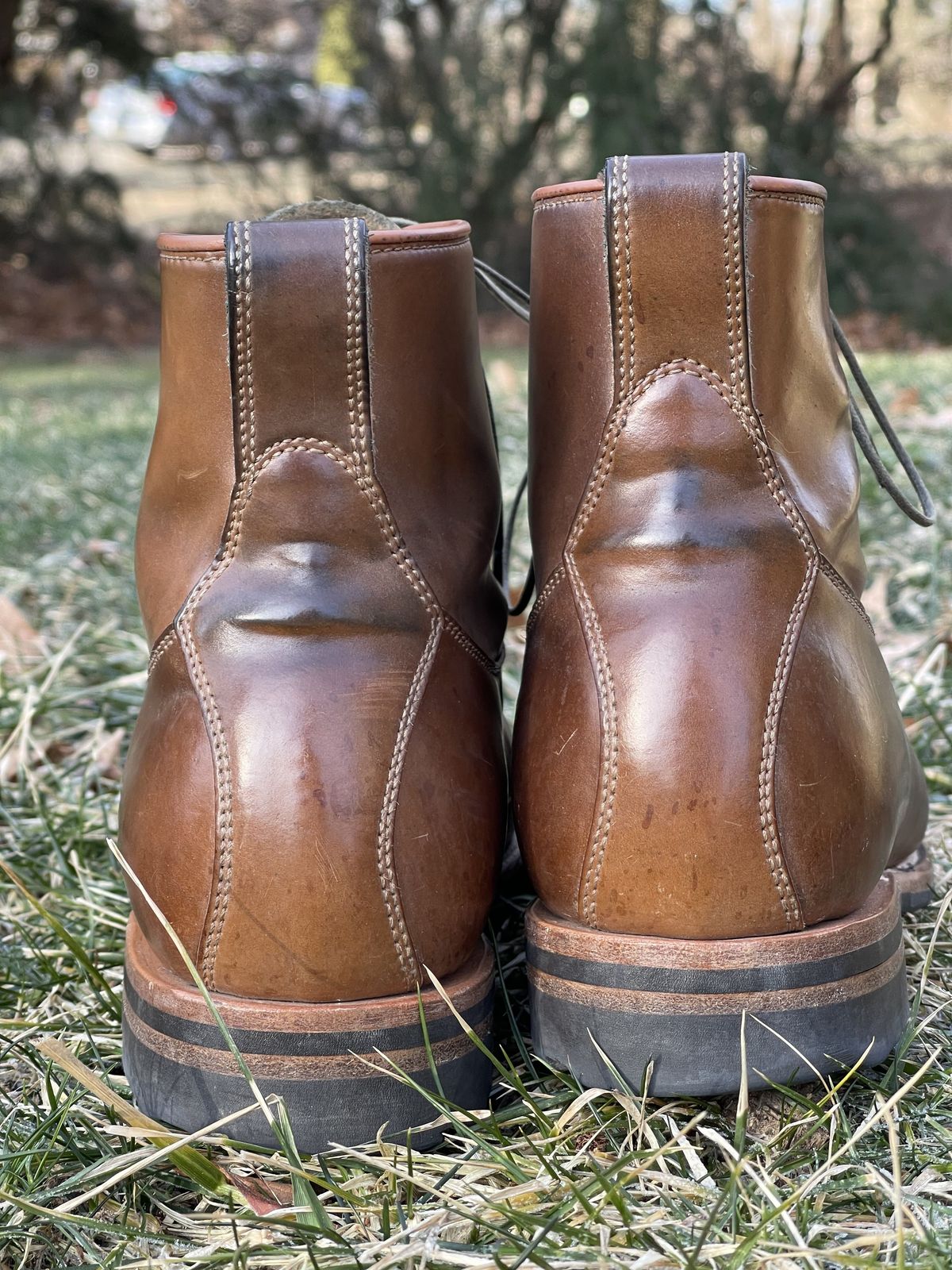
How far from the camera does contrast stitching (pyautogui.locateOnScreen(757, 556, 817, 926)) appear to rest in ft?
3.42

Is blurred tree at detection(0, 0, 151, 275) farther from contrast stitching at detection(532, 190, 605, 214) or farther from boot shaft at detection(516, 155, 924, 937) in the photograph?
boot shaft at detection(516, 155, 924, 937)

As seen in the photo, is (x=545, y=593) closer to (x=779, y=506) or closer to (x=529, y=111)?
(x=779, y=506)

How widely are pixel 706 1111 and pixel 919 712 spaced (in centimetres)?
106

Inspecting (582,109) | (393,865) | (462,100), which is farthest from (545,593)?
(462,100)

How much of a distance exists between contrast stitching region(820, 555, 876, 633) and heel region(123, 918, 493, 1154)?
499 millimetres

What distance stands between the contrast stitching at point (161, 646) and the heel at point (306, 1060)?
0.94 feet

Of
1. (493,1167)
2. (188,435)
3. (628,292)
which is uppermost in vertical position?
(628,292)

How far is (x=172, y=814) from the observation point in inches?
42.3

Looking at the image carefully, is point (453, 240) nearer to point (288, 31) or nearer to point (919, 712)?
point (919, 712)

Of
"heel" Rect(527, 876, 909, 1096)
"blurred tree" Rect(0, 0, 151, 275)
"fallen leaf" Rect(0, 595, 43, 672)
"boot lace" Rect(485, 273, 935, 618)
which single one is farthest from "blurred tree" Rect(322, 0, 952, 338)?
"heel" Rect(527, 876, 909, 1096)

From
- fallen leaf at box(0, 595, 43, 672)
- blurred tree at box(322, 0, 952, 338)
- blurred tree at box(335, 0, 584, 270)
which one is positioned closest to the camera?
fallen leaf at box(0, 595, 43, 672)

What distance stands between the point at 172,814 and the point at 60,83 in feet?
41.1

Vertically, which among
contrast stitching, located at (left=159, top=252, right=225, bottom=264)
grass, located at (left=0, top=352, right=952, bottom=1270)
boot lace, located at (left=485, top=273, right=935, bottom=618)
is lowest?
grass, located at (left=0, top=352, right=952, bottom=1270)

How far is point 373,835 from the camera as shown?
1.04m
